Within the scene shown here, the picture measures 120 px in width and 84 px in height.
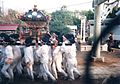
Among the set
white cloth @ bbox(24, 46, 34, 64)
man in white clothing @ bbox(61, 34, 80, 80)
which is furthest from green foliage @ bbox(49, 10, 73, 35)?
white cloth @ bbox(24, 46, 34, 64)

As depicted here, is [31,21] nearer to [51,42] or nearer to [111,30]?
[51,42]

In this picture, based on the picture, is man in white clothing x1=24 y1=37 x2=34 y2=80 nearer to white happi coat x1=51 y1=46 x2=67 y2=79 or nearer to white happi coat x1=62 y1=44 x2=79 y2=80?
white happi coat x1=51 y1=46 x2=67 y2=79

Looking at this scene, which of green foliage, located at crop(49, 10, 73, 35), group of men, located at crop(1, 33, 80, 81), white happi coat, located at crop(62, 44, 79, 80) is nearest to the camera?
group of men, located at crop(1, 33, 80, 81)

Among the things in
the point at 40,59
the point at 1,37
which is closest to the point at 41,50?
the point at 40,59

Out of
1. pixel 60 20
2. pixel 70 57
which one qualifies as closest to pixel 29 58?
pixel 70 57

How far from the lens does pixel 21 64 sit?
9898 millimetres

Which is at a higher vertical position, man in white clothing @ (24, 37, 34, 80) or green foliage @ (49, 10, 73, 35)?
green foliage @ (49, 10, 73, 35)

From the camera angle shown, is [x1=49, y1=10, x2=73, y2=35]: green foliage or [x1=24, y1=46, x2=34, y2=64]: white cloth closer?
[x1=24, y1=46, x2=34, y2=64]: white cloth

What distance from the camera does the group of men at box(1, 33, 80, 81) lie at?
363 inches

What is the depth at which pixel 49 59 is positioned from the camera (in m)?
9.50

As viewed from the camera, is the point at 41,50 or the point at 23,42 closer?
the point at 41,50

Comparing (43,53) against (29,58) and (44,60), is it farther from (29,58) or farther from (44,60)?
(29,58)

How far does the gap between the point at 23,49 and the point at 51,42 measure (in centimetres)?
86

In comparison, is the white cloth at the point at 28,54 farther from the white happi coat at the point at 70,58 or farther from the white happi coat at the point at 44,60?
the white happi coat at the point at 70,58
